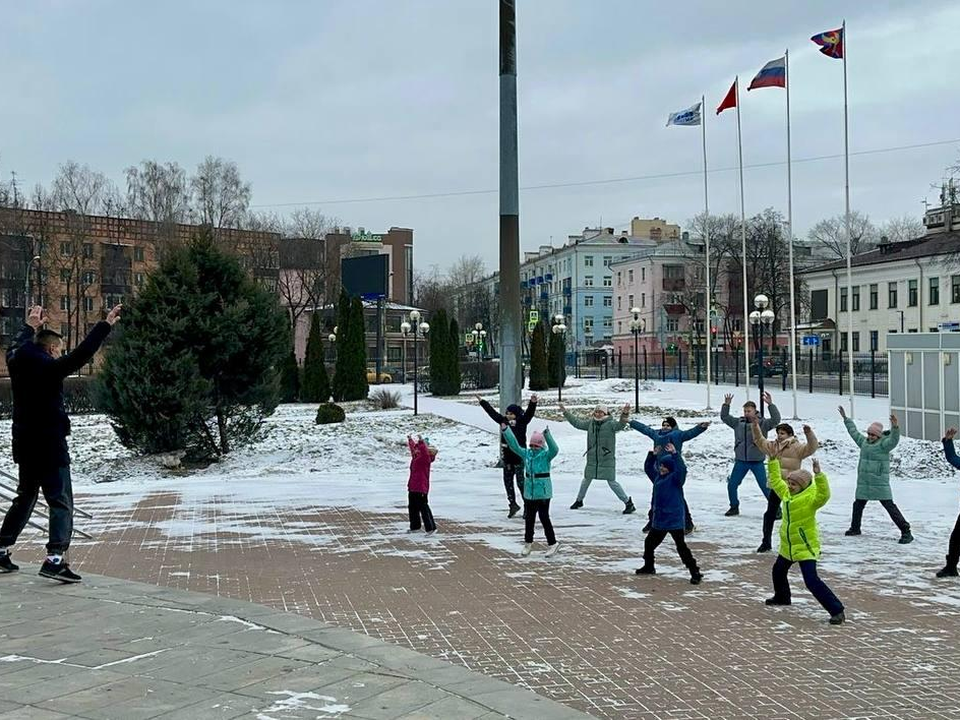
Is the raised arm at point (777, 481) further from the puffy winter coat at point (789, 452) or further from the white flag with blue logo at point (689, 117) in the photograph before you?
the white flag with blue logo at point (689, 117)

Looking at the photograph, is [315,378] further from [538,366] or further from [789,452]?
[789,452]

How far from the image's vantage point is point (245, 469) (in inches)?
820

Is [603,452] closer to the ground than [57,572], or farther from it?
farther from it

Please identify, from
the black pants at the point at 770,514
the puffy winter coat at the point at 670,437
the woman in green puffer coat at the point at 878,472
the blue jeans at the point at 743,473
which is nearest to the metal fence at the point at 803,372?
the blue jeans at the point at 743,473

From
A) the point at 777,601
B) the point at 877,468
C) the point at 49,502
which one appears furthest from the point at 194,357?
the point at 777,601

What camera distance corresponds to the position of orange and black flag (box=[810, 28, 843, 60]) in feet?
77.5

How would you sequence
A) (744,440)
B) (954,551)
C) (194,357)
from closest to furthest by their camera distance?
(954,551) < (744,440) < (194,357)

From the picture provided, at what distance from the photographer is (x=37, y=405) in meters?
7.77

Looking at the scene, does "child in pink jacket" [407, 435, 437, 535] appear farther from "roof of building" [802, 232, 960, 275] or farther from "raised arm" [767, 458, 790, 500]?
"roof of building" [802, 232, 960, 275]

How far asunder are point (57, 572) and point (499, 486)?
398 inches

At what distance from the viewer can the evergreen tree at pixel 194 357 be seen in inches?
800

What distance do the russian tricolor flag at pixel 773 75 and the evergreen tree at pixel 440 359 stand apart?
2105 centimetres

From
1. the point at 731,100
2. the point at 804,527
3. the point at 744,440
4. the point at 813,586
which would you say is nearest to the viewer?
the point at 813,586

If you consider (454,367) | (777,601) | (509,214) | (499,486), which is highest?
(509,214)
